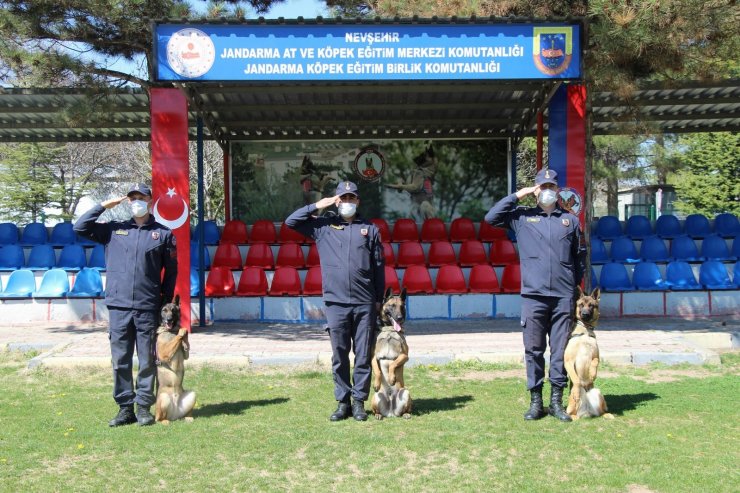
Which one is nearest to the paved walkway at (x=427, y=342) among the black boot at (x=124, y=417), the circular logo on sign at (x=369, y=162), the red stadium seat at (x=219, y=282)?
the red stadium seat at (x=219, y=282)

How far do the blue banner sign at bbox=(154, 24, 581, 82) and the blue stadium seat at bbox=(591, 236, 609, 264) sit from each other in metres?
4.67

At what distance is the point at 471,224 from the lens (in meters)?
14.2

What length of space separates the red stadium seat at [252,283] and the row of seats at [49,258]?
2896mm

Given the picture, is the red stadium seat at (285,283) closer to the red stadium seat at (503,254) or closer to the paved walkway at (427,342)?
the paved walkway at (427,342)

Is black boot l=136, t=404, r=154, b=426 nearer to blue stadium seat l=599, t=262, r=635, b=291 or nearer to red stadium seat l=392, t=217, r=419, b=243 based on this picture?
red stadium seat l=392, t=217, r=419, b=243

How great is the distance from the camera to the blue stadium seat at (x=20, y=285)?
11.7m

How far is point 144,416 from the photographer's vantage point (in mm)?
5691

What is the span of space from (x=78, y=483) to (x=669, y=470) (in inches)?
156

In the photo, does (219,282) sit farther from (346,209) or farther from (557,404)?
(557,404)

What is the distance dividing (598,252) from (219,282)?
735 cm

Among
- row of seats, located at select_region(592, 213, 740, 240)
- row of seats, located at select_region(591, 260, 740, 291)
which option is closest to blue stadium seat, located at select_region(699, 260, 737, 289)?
row of seats, located at select_region(591, 260, 740, 291)

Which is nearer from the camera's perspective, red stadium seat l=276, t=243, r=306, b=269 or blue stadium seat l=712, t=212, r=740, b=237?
red stadium seat l=276, t=243, r=306, b=269

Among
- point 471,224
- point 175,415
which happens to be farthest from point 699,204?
point 175,415

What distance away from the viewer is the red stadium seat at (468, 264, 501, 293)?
11.7 metres
